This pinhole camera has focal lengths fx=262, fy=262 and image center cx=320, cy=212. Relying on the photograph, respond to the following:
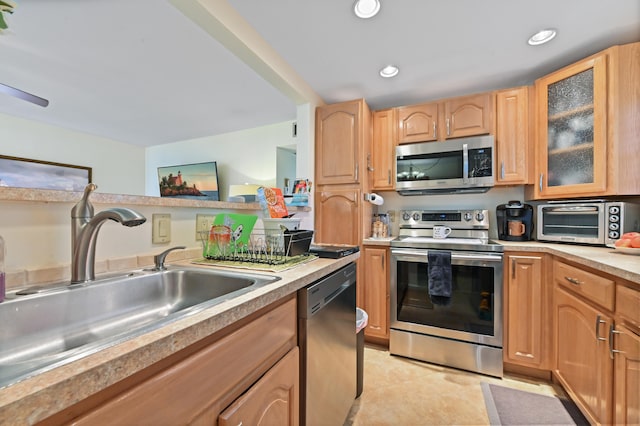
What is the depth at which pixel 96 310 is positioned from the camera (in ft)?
2.54

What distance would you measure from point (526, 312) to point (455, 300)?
1.40 ft

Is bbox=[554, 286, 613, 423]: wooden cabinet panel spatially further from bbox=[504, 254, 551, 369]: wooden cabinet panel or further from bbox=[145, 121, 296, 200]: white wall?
bbox=[145, 121, 296, 200]: white wall

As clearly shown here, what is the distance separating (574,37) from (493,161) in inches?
32.1

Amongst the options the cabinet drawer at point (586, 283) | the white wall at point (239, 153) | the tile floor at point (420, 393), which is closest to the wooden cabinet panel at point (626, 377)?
the cabinet drawer at point (586, 283)

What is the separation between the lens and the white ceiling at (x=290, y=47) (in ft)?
4.58

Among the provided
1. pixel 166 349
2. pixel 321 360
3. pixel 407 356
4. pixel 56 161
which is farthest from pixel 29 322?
pixel 56 161

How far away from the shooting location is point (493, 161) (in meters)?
2.02

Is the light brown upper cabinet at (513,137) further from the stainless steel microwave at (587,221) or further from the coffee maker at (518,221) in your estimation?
the stainless steel microwave at (587,221)

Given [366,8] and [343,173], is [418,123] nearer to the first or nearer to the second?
[343,173]

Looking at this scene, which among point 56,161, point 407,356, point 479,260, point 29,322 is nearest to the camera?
point 29,322

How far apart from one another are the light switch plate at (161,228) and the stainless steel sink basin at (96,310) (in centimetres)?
22

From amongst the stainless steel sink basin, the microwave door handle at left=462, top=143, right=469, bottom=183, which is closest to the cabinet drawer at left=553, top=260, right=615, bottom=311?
the microwave door handle at left=462, top=143, right=469, bottom=183

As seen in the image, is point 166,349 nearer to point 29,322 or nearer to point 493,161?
point 29,322

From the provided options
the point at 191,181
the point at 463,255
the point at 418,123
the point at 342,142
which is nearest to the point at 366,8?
the point at 342,142
